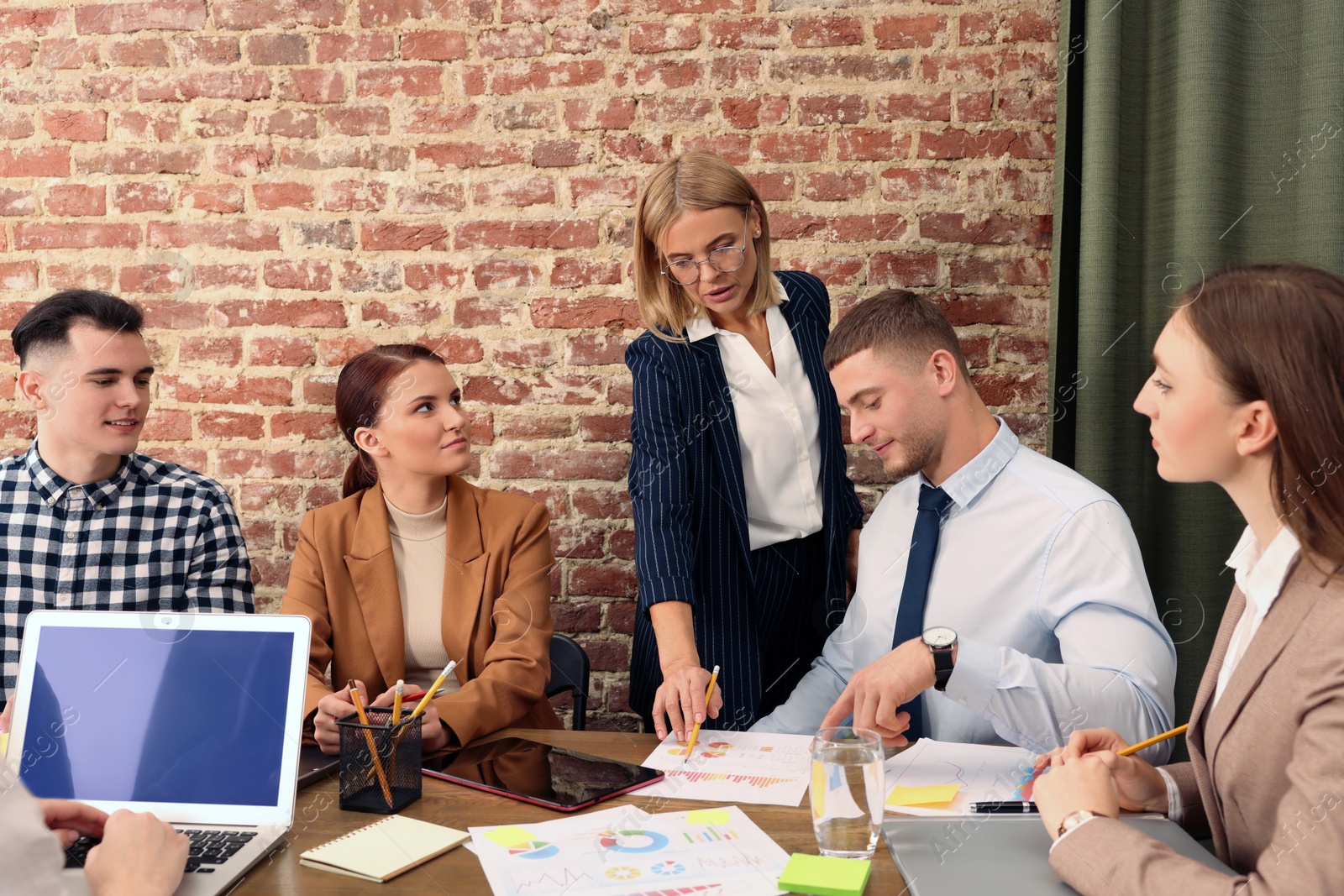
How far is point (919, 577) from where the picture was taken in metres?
1.67

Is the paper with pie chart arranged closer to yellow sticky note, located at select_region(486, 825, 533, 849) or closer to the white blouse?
yellow sticky note, located at select_region(486, 825, 533, 849)

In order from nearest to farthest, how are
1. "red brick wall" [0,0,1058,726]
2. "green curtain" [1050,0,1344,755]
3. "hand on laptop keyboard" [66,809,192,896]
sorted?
"hand on laptop keyboard" [66,809,192,896]
"green curtain" [1050,0,1344,755]
"red brick wall" [0,0,1058,726]

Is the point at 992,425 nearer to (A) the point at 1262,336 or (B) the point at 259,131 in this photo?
(A) the point at 1262,336

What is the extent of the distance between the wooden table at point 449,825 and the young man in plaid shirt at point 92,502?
2.88 feet

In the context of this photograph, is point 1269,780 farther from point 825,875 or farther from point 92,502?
point 92,502

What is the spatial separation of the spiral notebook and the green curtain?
1395 millimetres

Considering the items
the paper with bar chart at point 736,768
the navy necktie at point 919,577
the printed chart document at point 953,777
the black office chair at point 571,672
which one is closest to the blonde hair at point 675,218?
the navy necktie at point 919,577

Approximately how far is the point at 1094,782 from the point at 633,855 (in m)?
0.49

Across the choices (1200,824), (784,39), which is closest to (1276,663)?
(1200,824)

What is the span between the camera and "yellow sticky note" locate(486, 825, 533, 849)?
112 centimetres

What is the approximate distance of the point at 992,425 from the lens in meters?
1.73

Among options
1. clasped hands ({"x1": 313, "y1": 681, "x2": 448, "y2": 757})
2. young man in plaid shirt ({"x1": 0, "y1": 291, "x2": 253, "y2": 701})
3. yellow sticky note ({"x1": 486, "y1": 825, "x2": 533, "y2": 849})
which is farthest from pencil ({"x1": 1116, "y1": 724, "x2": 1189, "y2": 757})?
young man in plaid shirt ({"x1": 0, "y1": 291, "x2": 253, "y2": 701})

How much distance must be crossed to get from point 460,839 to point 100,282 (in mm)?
1937

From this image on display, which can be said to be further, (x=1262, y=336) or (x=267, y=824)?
(x=267, y=824)
